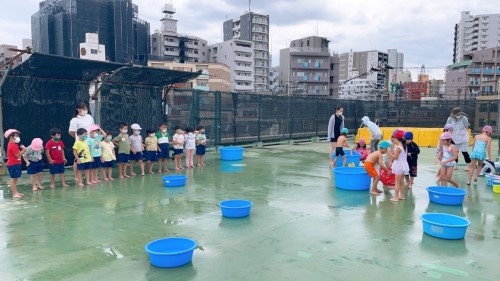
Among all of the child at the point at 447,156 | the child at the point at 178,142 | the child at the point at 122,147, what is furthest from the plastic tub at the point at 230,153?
the child at the point at 447,156

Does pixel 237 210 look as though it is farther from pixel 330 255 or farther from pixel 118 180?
pixel 118 180

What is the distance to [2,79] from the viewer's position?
28.7 feet

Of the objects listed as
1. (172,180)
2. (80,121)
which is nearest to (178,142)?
(172,180)

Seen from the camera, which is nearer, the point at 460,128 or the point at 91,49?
the point at 460,128

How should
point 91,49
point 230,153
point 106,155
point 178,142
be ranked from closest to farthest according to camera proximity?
point 106,155
point 178,142
point 230,153
point 91,49

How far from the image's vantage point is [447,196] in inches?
258

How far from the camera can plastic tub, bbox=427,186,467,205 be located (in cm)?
652

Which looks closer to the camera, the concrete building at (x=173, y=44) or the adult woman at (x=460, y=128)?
the adult woman at (x=460, y=128)

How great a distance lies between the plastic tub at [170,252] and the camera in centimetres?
395

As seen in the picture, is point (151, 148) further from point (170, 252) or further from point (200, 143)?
point (170, 252)

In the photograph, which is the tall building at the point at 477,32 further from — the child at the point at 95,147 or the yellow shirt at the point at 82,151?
the yellow shirt at the point at 82,151

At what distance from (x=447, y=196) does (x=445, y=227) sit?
6.58ft

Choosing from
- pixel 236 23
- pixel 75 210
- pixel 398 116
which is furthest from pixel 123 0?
pixel 75 210

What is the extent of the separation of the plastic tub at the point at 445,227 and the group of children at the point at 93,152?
22.0 feet
